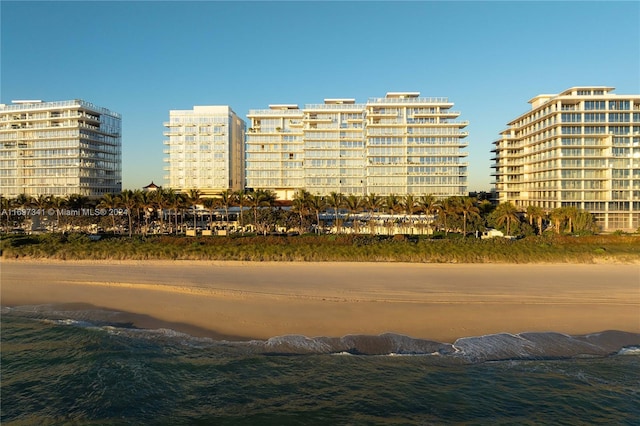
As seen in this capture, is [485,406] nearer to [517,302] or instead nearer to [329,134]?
[517,302]

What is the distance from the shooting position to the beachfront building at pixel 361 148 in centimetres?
7000

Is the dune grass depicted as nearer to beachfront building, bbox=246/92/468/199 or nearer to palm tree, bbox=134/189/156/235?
palm tree, bbox=134/189/156/235

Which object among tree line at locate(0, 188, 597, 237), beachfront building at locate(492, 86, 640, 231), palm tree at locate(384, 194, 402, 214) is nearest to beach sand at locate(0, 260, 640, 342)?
tree line at locate(0, 188, 597, 237)

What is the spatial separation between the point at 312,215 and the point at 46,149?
187 feet

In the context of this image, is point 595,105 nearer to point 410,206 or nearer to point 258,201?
point 410,206

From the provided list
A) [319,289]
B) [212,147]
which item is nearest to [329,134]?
[212,147]

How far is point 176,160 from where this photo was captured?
295 ft

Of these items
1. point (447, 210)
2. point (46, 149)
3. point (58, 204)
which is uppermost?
point (46, 149)


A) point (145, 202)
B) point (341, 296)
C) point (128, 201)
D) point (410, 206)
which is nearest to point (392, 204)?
point (410, 206)

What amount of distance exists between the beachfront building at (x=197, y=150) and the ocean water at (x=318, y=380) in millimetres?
74354

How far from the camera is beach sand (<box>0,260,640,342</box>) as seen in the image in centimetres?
1836

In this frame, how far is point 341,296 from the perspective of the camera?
22375 mm

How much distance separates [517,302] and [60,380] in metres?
20.3

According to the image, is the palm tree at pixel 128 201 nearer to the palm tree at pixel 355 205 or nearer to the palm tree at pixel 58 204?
the palm tree at pixel 58 204
